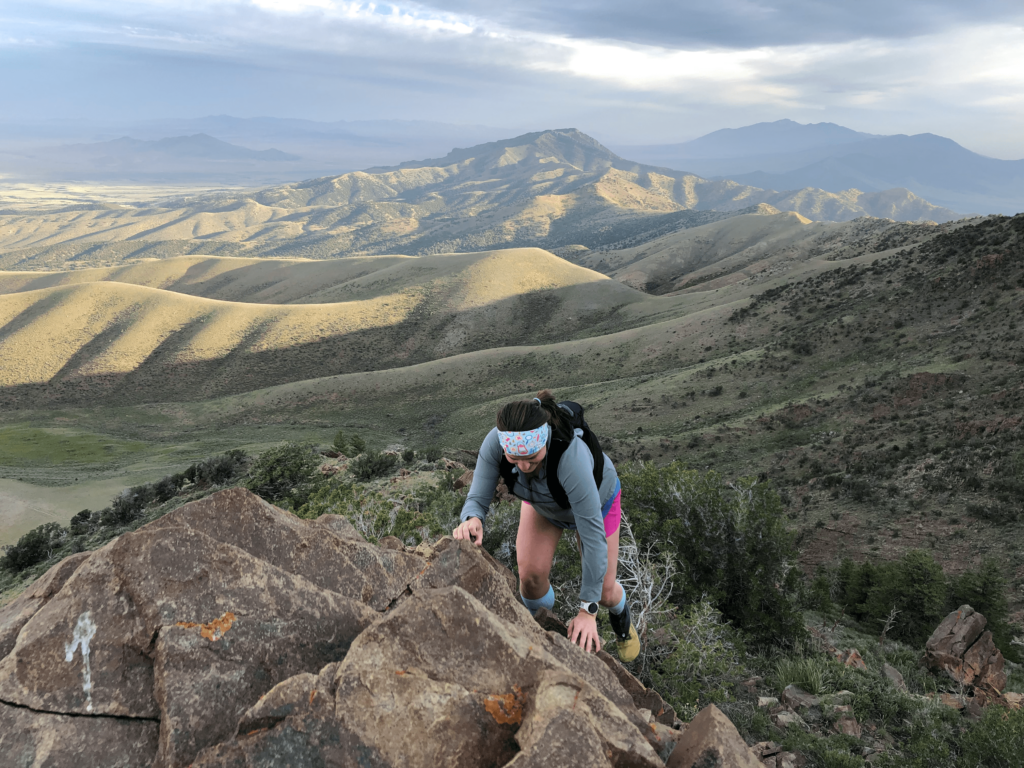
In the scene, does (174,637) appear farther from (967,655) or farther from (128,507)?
(128,507)

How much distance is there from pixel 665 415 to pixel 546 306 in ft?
178

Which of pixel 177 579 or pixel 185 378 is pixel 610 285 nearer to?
pixel 185 378

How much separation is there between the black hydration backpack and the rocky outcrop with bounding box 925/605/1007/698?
7003 mm

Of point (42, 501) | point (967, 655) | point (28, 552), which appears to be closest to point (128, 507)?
point (28, 552)

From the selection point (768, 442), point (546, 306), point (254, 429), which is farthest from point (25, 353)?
point (768, 442)

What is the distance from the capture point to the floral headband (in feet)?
13.8

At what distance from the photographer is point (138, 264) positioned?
14362 cm

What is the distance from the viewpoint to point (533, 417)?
4.24 metres

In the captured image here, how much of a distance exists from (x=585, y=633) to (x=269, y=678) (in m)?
2.46

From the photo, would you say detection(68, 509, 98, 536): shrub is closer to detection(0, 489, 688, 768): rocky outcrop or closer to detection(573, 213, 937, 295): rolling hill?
detection(0, 489, 688, 768): rocky outcrop

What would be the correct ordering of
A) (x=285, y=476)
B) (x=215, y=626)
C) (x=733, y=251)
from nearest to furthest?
1. (x=215, y=626)
2. (x=285, y=476)
3. (x=733, y=251)

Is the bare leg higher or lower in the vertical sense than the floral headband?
lower

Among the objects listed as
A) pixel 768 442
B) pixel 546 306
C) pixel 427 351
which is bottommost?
pixel 427 351

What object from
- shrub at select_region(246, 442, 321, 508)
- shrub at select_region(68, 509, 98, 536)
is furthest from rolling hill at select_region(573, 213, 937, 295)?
shrub at select_region(68, 509, 98, 536)
